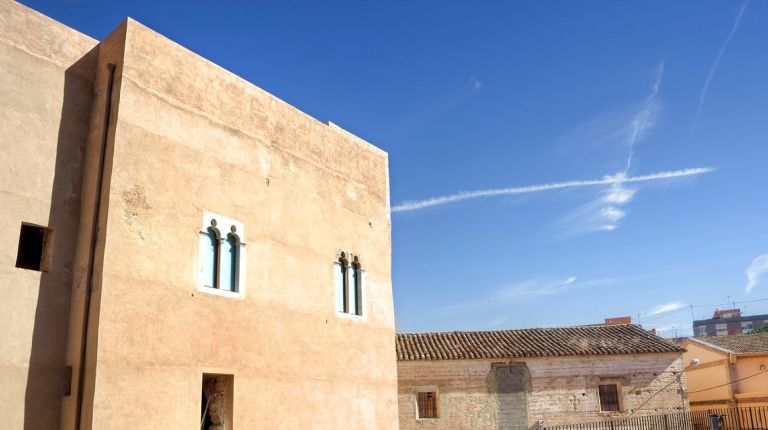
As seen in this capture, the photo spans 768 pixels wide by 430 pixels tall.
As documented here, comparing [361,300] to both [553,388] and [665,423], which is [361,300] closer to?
[553,388]

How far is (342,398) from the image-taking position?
12.0m

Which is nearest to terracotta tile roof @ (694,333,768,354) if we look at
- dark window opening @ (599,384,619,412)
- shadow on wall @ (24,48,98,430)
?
dark window opening @ (599,384,619,412)

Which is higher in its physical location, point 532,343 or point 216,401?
point 532,343

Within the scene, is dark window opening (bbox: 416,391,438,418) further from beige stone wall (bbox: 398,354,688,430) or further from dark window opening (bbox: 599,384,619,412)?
dark window opening (bbox: 599,384,619,412)

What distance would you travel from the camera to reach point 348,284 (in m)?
12.9

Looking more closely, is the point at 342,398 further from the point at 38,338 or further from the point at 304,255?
the point at 38,338

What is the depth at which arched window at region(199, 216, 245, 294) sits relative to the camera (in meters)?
9.91

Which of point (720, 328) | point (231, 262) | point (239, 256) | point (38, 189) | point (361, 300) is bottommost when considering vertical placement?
point (361, 300)

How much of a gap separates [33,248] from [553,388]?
760 inches

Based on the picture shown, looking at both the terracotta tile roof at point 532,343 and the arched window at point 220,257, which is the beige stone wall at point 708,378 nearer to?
the terracotta tile roof at point 532,343

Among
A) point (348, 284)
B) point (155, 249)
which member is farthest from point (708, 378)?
point (155, 249)

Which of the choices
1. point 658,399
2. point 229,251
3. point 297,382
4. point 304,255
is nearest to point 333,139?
point 304,255

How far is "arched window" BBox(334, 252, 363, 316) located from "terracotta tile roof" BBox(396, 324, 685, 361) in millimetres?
11559

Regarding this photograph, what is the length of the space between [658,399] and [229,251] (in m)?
19.2
